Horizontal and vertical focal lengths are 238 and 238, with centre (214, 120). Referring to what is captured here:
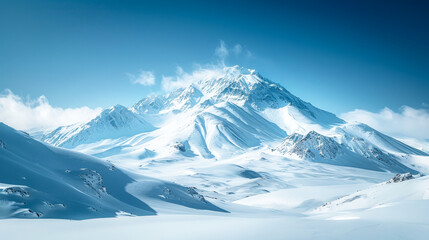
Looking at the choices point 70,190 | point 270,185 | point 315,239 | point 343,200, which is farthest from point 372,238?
point 270,185

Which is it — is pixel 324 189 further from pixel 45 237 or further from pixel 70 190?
pixel 45 237

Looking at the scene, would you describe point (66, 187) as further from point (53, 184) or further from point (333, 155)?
point (333, 155)

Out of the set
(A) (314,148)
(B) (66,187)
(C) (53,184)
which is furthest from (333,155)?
(C) (53,184)

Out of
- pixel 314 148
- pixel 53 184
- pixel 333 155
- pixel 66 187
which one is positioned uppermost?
pixel 314 148

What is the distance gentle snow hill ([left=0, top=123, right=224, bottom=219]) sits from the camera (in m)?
15.0

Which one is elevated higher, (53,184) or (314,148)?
(314,148)

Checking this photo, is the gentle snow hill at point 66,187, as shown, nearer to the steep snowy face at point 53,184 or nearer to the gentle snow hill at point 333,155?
the steep snowy face at point 53,184

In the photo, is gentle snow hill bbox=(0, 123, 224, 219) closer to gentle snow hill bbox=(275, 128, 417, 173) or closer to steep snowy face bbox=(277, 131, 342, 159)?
steep snowy face bbox=(277, 131, 342, 159)

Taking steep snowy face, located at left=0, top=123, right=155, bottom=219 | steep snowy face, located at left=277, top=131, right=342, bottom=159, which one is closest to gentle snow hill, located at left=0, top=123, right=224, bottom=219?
steep snowy face, located at left=0, top=123, right=155, bottom=219

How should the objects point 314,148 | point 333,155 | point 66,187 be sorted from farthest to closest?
point 314,148
point 333,155
point 66,187

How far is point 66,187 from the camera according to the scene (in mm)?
18609

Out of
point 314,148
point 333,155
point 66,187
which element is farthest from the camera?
point 314,148

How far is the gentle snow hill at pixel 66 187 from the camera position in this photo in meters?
15.0

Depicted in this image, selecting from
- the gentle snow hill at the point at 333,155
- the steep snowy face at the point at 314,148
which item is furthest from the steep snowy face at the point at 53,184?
the steep snowy face at the point at 314,148
